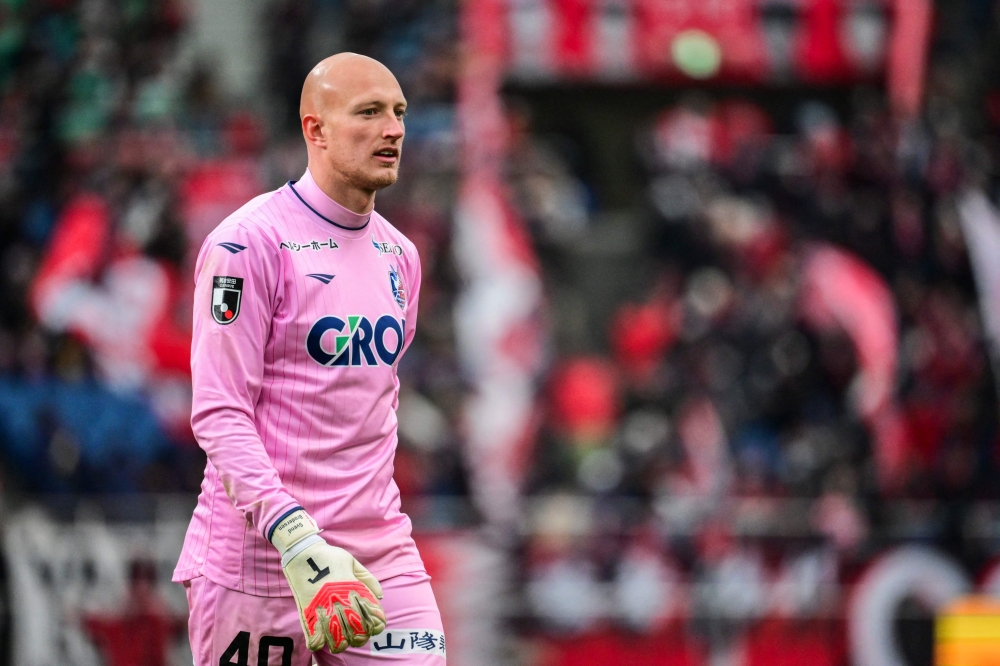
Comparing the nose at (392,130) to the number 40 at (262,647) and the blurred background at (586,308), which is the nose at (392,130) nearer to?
the number 40 at (262,647)

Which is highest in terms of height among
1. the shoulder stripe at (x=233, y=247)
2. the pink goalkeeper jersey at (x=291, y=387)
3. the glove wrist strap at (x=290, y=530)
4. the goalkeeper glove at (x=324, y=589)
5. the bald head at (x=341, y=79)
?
the bald head at (x=341, y=79)

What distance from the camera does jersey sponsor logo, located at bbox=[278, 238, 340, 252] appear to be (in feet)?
10.9

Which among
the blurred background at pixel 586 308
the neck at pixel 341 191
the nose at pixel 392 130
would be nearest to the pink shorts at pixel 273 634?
the neck at pixel 341 191

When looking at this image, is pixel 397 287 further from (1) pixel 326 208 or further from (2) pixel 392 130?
(2) pixel 392 130

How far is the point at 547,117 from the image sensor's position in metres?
12.1

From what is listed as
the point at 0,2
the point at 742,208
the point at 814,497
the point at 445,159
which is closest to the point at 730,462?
the point at 814,497

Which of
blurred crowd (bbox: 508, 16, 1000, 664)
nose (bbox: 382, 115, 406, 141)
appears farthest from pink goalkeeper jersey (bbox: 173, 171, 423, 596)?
blurred crowd (bbox: 508, 16, 1000, 664)

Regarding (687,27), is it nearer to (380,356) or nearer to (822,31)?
(822,31)

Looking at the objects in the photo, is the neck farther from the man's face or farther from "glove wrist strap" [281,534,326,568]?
"glove wrist strap" [281,534,326,568]

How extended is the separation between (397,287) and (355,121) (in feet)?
1.54

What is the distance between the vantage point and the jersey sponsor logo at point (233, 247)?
10.5ft

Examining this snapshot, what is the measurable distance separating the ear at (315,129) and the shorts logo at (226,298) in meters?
0.46

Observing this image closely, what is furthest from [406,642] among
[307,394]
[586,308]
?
[586,308]

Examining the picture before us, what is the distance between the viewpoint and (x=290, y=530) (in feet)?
9.91
